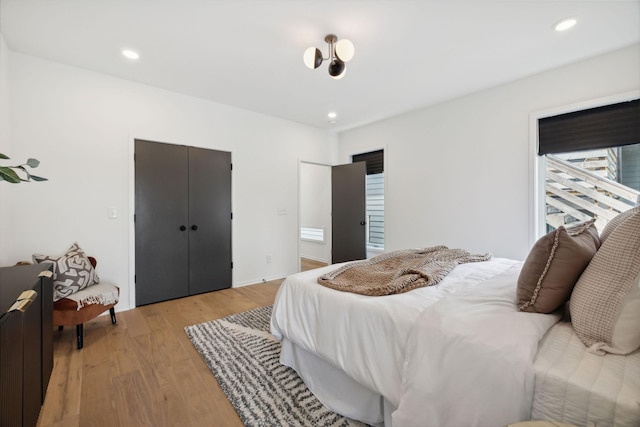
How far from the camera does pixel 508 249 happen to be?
3.05 metres

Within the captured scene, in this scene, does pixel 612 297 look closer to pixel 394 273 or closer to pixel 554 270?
pixel 554 270

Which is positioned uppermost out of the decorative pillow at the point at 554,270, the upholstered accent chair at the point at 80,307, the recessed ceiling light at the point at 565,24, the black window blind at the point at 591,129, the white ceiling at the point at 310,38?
the white ceiling at the point at 310,38

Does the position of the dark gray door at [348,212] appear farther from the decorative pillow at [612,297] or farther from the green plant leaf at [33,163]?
the green plant leaf at [33,163]

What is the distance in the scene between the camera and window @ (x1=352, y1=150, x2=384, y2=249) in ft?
15.0

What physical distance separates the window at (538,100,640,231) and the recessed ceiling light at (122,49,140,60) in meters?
4.21

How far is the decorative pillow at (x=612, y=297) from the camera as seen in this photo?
0.87 metres

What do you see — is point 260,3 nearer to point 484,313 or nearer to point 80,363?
point 484,313

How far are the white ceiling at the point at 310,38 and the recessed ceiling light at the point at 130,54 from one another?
67 mm

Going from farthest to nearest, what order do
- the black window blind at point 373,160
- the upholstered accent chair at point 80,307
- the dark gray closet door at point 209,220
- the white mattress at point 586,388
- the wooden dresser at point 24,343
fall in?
the black window blind at point 373,160, the dark gray closet door at point 209,220, the upholstered accent chair at point 80,307, the wooden dresser at point 24,343, the white mattress at point 586,388

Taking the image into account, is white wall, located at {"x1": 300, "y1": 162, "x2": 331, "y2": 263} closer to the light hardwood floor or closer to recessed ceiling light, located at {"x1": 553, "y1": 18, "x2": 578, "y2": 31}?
the light hardwood floor

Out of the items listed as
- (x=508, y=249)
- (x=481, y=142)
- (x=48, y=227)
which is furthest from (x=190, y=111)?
(x=508, y=249)

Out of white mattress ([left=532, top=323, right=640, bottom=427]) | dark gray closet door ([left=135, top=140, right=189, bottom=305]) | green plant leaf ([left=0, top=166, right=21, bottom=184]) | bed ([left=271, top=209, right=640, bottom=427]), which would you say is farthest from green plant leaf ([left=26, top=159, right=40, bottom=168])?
white mattress ([left=532, top=323, right=640, bottom=427])

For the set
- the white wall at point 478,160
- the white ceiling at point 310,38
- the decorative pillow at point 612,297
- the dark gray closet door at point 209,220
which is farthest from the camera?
the dark gray closet door at point 209,220

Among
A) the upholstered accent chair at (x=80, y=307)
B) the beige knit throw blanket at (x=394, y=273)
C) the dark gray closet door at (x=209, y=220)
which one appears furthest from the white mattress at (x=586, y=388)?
the dark gray closet door at (x=209, y=220)
